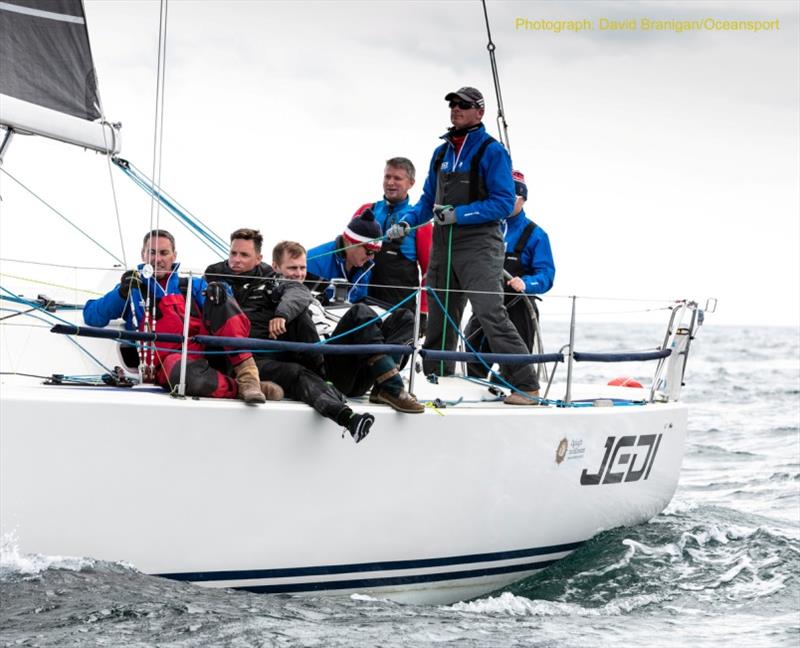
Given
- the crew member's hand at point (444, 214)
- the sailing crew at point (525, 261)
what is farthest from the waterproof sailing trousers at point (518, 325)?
the crew member's hand at point (444, 214)

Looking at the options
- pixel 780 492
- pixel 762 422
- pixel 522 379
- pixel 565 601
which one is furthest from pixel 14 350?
pixel 762 422

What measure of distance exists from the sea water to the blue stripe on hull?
80 mm

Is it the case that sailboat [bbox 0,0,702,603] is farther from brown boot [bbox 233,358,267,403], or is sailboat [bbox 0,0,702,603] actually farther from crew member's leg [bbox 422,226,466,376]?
crew member's leg [bbox 422,226,466,376]

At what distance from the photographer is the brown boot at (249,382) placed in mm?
4812

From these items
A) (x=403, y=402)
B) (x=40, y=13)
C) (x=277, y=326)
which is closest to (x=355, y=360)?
(x=403, y=402)

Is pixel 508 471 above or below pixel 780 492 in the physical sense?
above

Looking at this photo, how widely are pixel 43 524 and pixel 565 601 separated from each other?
272 centimetres

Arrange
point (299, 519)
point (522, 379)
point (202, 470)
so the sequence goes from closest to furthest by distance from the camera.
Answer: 1. point (202, 470)
2. point (299, 519)
3. point (522, 379)

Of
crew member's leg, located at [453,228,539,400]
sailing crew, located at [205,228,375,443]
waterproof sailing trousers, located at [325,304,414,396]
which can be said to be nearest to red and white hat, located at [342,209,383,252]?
crew member's leg, located at [453,228,539,400]

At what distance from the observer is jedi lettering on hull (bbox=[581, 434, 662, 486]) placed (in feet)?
21.2

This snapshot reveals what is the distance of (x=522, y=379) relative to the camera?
20.9 feet

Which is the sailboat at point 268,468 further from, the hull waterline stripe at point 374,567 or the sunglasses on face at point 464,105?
the sunglasses on face at point 464,105

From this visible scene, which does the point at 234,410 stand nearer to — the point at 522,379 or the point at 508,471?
the point at 508,471

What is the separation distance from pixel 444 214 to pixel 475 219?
0.59 feet
